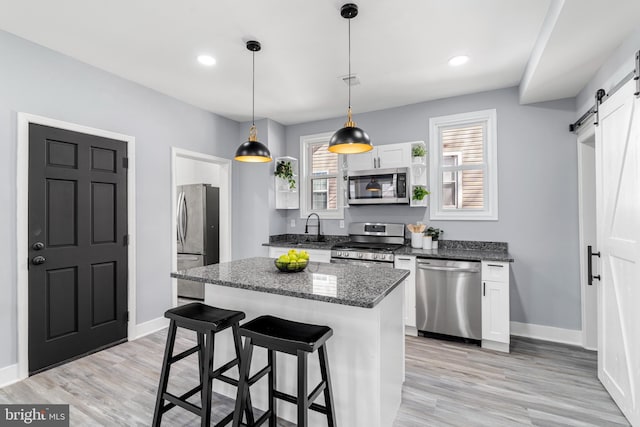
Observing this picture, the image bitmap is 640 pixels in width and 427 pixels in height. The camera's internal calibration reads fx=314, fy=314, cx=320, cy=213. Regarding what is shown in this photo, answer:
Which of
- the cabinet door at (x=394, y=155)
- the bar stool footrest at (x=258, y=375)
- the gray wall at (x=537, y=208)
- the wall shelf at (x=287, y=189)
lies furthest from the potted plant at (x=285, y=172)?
the bar stool footrest at (x=258, y=375)

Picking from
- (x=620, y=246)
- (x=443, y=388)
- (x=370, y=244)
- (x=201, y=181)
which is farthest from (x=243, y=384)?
(x=201, y=181)

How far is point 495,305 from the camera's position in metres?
3.14

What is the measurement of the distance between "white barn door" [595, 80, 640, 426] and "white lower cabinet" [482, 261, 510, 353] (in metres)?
0.72

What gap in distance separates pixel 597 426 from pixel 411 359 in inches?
51.9

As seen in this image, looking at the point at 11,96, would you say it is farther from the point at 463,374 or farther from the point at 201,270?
the point at 463,374

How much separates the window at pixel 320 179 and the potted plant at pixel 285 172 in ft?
0.71

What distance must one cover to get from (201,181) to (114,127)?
2.38 meters

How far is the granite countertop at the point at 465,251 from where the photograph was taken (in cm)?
322

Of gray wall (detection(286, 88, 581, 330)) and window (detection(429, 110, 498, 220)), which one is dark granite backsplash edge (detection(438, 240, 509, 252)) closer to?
gray wall (detection(286, 88, 581, 330))

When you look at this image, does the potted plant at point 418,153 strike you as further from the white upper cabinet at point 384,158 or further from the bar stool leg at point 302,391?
the bar stool leg at point 302,391

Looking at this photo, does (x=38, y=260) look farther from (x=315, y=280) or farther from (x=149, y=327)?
(x=315, y=280)

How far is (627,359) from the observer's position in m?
→ 2.06

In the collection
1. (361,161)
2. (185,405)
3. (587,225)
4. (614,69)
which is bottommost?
(185,405)

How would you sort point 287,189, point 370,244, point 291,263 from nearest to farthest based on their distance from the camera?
1. point 291,263
2. point 370,244
3. point 287,189
